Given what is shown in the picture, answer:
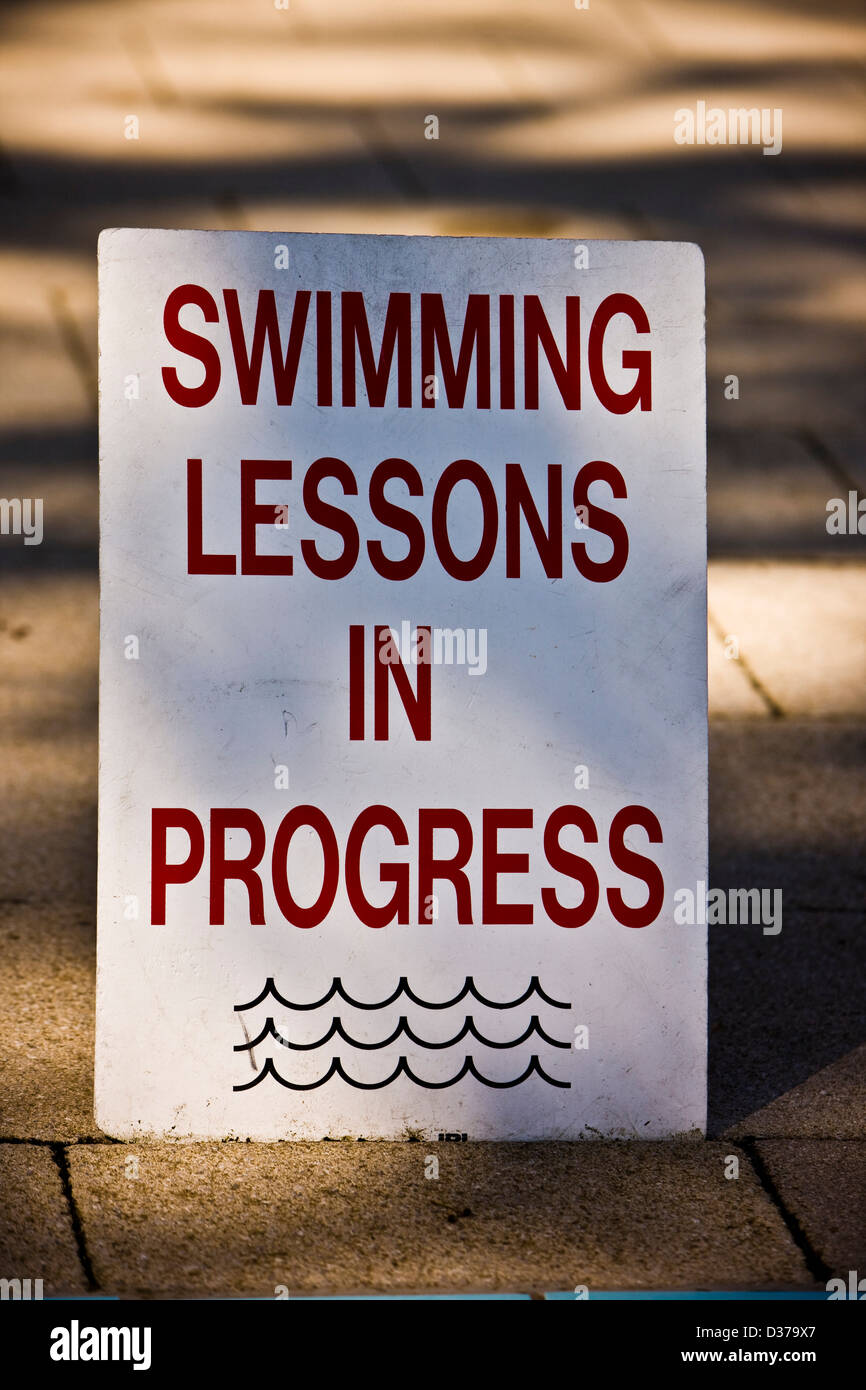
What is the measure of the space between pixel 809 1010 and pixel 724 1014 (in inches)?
6.1

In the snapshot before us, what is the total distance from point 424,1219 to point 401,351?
4.19 feet

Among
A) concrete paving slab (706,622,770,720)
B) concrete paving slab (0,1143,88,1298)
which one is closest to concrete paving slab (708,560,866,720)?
concrete paving slab (706,622,770,720)

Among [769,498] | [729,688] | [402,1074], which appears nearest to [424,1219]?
[402,1074]

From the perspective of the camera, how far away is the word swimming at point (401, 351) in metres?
2.41

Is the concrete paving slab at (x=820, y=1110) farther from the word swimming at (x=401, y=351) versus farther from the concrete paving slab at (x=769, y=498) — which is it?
the concrete paving slab at (x=769, y=498)

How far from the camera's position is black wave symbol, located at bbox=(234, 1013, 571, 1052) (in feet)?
7.86

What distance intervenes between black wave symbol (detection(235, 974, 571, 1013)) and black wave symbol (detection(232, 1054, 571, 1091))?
8cm

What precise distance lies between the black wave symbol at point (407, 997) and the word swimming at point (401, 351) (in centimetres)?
88

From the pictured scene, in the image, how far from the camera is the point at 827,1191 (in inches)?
92.8

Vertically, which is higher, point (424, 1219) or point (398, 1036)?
point (398, 1036)

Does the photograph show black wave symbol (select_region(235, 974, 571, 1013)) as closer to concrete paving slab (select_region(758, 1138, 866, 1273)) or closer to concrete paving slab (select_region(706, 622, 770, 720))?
concrete paving slab (select_region(758, 1138, 866, 1273))

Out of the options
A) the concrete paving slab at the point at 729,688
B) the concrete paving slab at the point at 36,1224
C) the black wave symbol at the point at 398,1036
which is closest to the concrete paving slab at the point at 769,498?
the concrete paving slab at the point at 729,688

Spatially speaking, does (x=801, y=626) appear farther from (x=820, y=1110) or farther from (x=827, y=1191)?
(x=827, y=1191)

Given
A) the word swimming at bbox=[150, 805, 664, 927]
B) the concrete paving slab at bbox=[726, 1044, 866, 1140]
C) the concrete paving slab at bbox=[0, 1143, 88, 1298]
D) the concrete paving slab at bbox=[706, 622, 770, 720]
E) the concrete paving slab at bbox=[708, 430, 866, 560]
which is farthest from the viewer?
the concrete paving slab at bbox=[708, 430, 866, 560]
